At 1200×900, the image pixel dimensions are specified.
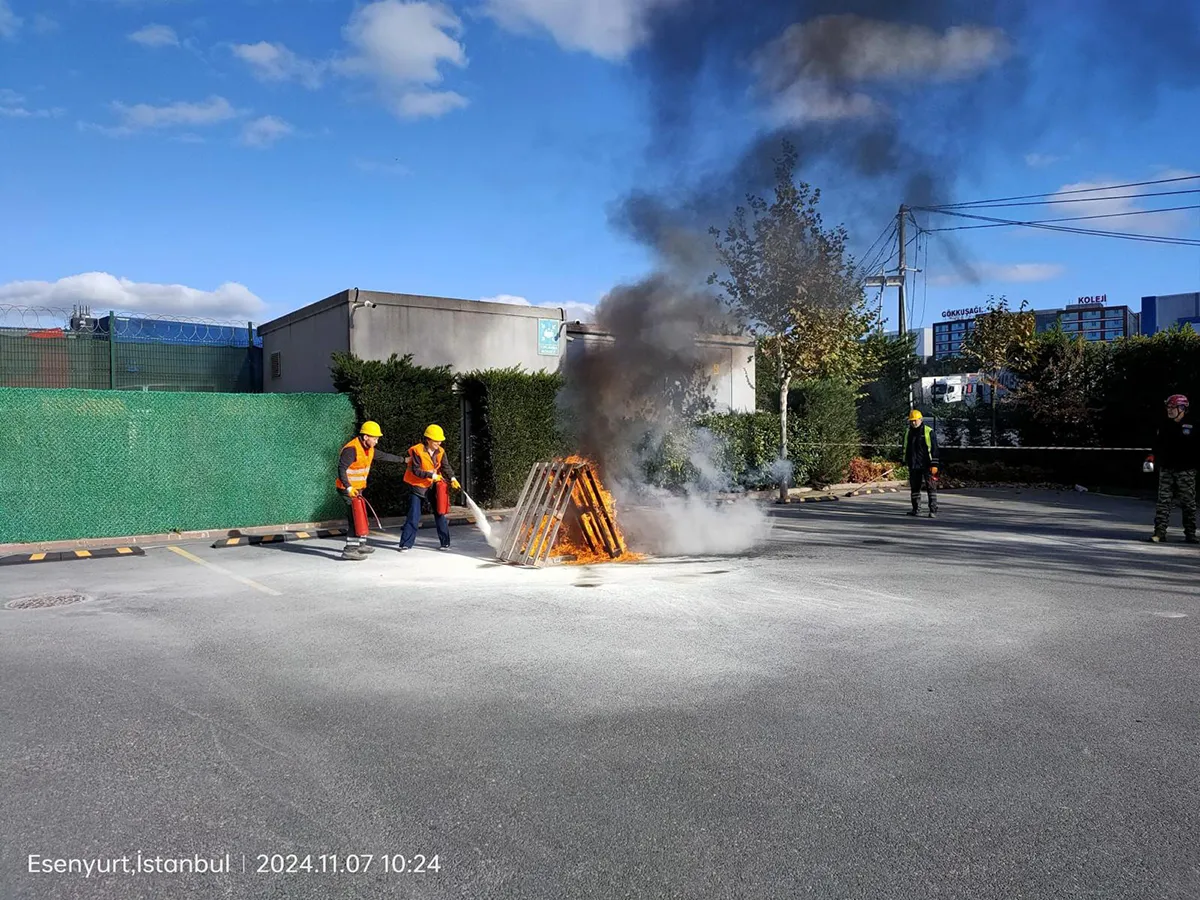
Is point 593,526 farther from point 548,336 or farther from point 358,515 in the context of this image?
point 548,336

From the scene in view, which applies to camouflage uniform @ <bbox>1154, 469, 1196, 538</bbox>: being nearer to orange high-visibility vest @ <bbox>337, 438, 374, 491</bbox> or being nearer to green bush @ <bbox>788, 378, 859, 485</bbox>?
green bush @ <bbox>788, 378, 859, 485</bbox>

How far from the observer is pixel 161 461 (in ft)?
37.8

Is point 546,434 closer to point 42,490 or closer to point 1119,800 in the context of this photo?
point 42,490

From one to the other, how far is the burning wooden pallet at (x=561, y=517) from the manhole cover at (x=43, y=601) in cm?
409

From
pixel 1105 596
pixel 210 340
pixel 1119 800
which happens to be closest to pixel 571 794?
pixel 1119 800

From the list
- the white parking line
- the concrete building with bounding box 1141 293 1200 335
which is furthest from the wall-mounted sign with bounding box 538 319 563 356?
the concrete building with bounding box 1141 293 1200 335

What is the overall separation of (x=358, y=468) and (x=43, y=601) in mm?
3382

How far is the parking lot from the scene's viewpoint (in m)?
2.84

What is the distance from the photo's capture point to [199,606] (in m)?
7.02

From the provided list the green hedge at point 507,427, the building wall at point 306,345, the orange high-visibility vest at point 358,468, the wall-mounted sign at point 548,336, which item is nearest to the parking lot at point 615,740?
the orange high-visibility vest at point 358,468

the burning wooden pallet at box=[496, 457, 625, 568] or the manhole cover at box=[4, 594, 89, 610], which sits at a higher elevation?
the burning wooden pallet at box=[496, 457, 625, 568]

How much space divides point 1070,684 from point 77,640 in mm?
6614

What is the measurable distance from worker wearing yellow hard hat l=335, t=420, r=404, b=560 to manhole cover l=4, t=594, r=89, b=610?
8.99ft

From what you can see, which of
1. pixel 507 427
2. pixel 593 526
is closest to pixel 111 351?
pixel 507 427
